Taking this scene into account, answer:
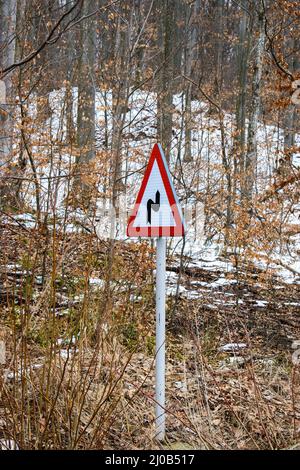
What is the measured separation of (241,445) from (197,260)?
6283mm

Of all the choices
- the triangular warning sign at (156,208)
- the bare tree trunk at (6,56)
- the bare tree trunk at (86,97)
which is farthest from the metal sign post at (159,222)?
the bare tree trunk at (86,97)

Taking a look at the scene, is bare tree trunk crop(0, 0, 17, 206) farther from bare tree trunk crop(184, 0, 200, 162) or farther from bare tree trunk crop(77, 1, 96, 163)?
bare tree trunk crop(77, 1, 96, 163)

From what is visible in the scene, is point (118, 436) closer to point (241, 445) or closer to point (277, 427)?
point (241, 445)

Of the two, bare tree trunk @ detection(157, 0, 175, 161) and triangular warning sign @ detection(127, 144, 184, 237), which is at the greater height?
bare tree trunk @ detection(157, 0, 175, 161)

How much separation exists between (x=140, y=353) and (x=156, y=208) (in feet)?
7.60

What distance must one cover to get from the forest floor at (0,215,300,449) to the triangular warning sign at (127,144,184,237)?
0.35m

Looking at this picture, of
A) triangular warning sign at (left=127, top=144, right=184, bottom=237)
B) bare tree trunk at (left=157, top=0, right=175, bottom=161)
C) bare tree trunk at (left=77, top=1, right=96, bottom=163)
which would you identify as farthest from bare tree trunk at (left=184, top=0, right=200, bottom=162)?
triangular warning sign at (left=127, top=144, right=184, bottom=237)

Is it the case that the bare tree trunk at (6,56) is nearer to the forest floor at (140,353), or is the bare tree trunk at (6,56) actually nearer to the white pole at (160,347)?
the forest floor at (140,353)

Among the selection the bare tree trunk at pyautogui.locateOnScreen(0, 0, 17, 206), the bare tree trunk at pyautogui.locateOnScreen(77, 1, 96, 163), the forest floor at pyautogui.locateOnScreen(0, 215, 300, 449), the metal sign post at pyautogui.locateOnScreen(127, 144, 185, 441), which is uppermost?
the bare tree trunk at pyautogui.locateOnScreen(77, 1, 96, 163)

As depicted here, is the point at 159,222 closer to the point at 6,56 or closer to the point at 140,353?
the point at 140,353

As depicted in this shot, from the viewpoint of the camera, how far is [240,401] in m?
3.95

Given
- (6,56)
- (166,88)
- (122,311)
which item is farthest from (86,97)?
(122,311)

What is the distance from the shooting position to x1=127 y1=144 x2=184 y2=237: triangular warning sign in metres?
3.22
